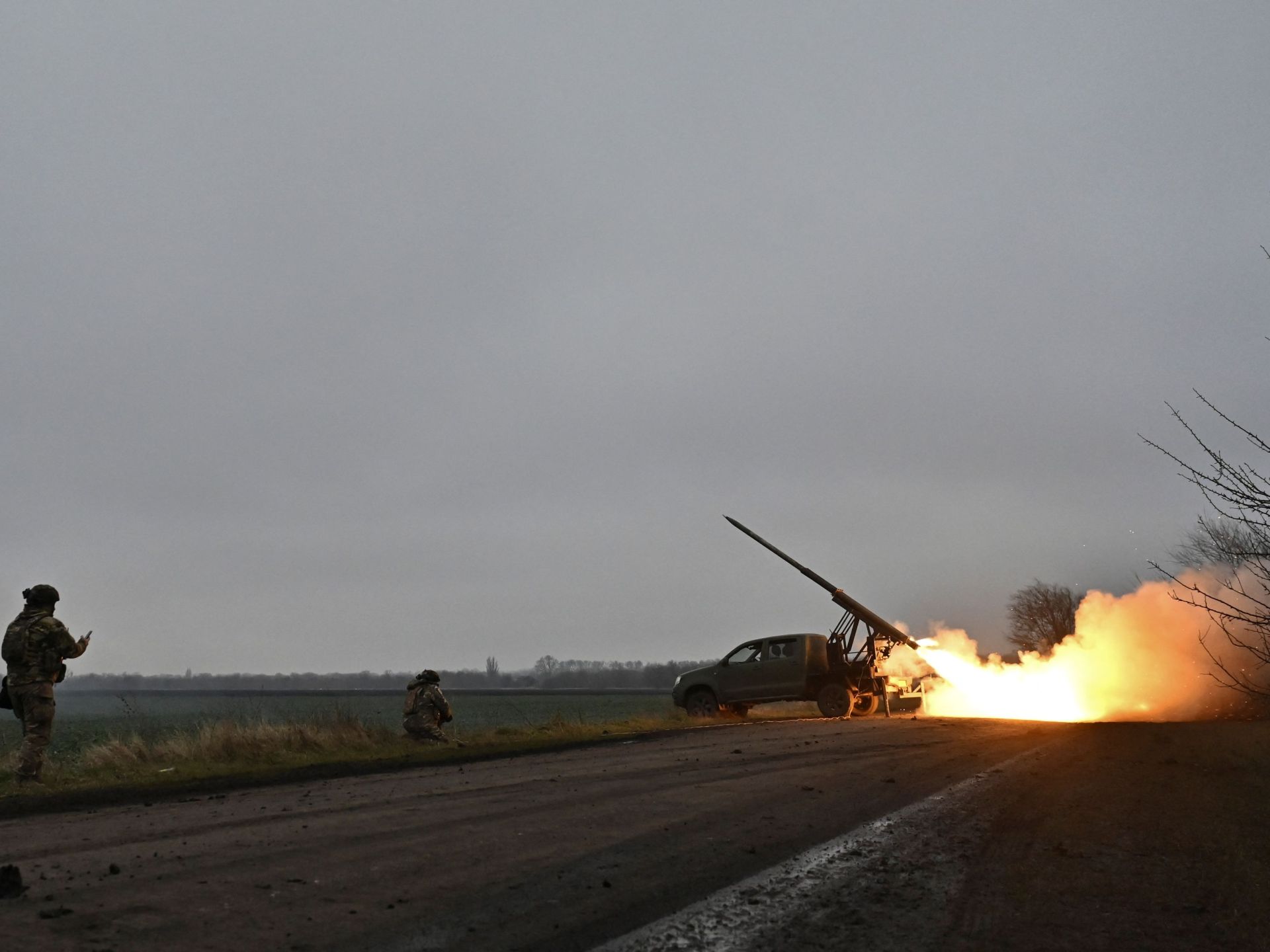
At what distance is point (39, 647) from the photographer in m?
12.1

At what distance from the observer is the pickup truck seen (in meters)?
22.8

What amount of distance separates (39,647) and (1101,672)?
83.4 ft

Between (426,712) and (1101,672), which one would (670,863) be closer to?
(426,712)

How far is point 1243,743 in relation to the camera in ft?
46.8

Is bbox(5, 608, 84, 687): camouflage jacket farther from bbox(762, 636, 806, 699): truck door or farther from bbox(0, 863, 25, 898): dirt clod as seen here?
bbox(762, 636, 806, 699): truck door

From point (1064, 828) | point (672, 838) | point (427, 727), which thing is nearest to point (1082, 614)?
point (427, 727)

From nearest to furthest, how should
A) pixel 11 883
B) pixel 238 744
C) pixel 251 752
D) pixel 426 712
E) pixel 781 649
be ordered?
1. pixel 11 883
2. pixel 251 752
3. pixel 238 744
4. pixel 426 712
5. pixel 781 649

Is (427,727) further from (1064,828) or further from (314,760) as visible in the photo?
(1064,828)

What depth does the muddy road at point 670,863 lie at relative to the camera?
4746 millimetres

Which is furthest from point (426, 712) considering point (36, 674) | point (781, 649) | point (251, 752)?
point (781, 649)

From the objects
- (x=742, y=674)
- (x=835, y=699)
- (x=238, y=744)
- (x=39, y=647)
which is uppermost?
(x=39, y=647)

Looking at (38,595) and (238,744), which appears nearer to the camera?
(38,595)

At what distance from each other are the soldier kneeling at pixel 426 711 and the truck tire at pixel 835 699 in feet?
32.5

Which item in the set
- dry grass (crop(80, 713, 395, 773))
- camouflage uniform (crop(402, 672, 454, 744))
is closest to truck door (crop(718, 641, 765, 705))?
camouflage uniform (crop(402, 672, 454, 744))
